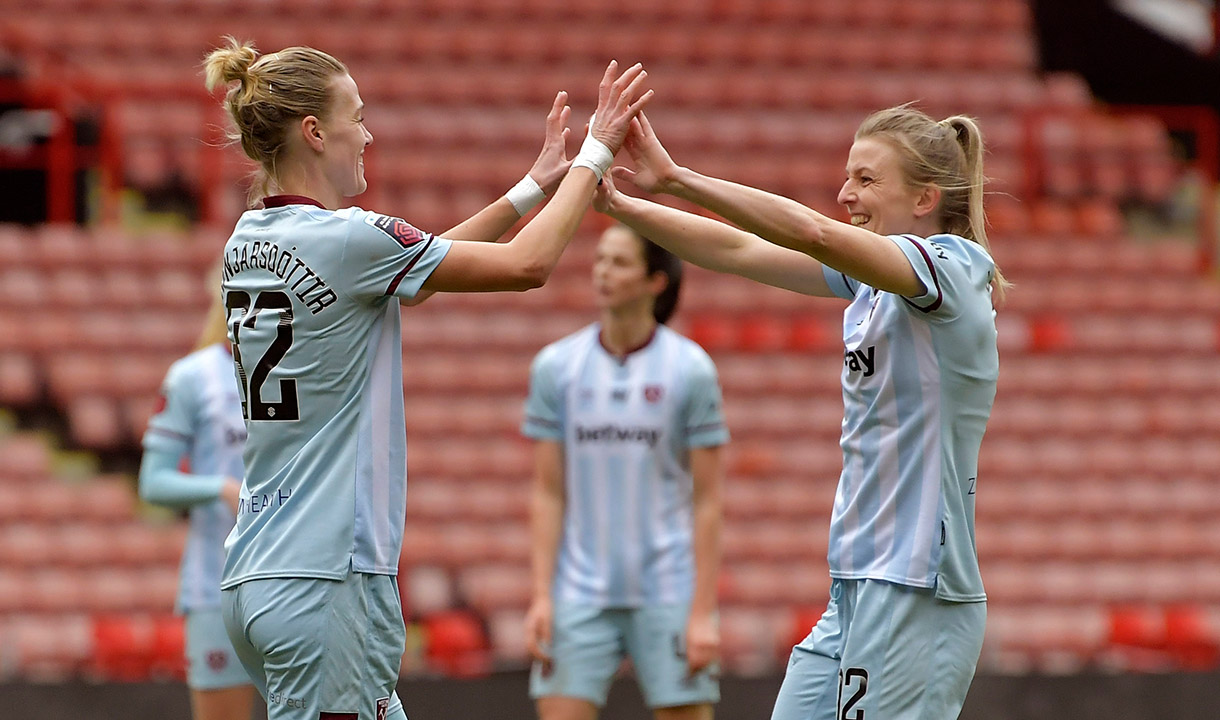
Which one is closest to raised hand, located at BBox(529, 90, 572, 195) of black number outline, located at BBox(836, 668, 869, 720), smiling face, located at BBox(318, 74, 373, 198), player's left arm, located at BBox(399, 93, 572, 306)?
player's left arm, located at BBox(399, 93, 572, 306)

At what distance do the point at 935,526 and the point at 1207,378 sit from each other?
7.18 metres

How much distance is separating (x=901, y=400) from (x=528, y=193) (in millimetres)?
876

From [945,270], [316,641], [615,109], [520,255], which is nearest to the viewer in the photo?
[316,641]

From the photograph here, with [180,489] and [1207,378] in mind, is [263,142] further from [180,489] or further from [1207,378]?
[1207,378]

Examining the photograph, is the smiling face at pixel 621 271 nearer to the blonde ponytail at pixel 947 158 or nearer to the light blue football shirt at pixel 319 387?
the blonde ponytail at pixel 947 158

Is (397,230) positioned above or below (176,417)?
above

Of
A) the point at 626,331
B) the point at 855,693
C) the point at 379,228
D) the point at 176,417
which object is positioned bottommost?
the point at 855,693

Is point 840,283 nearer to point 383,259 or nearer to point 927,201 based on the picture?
point 927,201

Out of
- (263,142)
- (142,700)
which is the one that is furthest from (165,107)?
(263,142)

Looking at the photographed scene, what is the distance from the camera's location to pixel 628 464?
4801 mm

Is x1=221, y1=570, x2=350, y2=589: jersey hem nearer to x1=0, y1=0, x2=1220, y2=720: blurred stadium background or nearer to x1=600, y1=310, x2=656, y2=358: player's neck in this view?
x1=600, y1=310, x2=656, y2=358: player's neck

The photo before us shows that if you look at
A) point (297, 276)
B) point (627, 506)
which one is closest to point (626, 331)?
point (627, 506)

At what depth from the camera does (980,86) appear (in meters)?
10.9

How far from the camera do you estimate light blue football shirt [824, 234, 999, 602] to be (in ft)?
9.82
